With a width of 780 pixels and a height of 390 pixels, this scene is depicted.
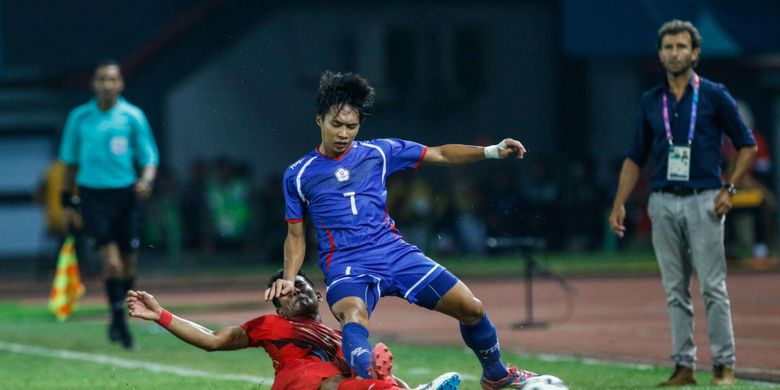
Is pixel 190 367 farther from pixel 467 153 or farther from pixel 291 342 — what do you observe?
pixel 467 153

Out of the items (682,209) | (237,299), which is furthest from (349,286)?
(237,299)

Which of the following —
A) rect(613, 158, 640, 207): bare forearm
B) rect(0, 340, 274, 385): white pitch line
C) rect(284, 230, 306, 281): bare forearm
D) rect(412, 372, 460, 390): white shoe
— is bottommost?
rect(0, 340, 274, 385): white pitch line

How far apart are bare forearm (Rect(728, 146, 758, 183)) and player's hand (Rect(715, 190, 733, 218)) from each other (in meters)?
0.16

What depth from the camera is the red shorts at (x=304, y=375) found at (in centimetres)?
865

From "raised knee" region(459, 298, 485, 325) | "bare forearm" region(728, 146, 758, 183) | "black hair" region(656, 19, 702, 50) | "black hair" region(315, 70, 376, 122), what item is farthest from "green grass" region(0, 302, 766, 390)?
"black hair" region(315, 70, 376, 122)

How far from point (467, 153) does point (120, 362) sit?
507 centimetres

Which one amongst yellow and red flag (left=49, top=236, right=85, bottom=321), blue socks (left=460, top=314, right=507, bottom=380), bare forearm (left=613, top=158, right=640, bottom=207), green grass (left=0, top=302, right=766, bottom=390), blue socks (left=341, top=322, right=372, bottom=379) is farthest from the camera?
yellow and red flag (left=49, top=236, right=85, bottom=321)

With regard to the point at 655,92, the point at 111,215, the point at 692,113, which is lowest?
the point at 111,215

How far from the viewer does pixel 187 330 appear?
8742 mm

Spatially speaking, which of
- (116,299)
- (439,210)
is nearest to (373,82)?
(439,210)

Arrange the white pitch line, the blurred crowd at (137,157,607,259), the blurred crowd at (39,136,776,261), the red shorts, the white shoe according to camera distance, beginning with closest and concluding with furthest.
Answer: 1. the white shoe
2. the red shorts
3. the white pitch line
4. the blurred crowd at (39,136,776,261)
5. the blurred crowd at (137,157,607,259)

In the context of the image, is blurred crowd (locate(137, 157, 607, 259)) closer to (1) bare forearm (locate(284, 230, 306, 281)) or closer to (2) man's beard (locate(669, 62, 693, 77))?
(2) man's beard (locate(669, 62, 693, 77))

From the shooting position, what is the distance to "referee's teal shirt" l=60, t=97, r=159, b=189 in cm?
1506

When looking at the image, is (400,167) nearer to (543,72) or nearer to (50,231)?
(50,231)
